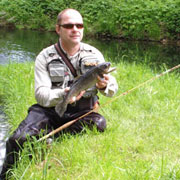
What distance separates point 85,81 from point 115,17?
13.2 m

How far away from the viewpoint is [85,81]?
2730 mm

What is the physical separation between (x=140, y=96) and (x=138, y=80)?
0.96m

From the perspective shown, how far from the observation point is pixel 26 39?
1355 cm

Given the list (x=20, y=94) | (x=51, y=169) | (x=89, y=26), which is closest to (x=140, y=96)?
(x=20, y=94)

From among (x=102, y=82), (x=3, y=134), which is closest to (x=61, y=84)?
(x=102, y=82)

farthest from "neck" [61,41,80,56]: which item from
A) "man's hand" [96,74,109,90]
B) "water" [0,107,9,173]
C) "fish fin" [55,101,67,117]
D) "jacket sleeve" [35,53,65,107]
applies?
"water" [0,107,9,173]

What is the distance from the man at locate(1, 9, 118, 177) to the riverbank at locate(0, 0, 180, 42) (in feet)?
37.7

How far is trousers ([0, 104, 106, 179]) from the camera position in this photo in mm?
2854

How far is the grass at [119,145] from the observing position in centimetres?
254

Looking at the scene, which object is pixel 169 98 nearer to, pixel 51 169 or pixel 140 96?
pixel 140 96

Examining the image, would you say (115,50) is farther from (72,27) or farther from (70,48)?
(72,27)

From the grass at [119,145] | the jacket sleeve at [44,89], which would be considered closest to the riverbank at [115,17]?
the grass at [119,145]

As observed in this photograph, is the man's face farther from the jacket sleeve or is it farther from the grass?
the grass

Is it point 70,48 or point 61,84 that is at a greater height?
point 70,48
